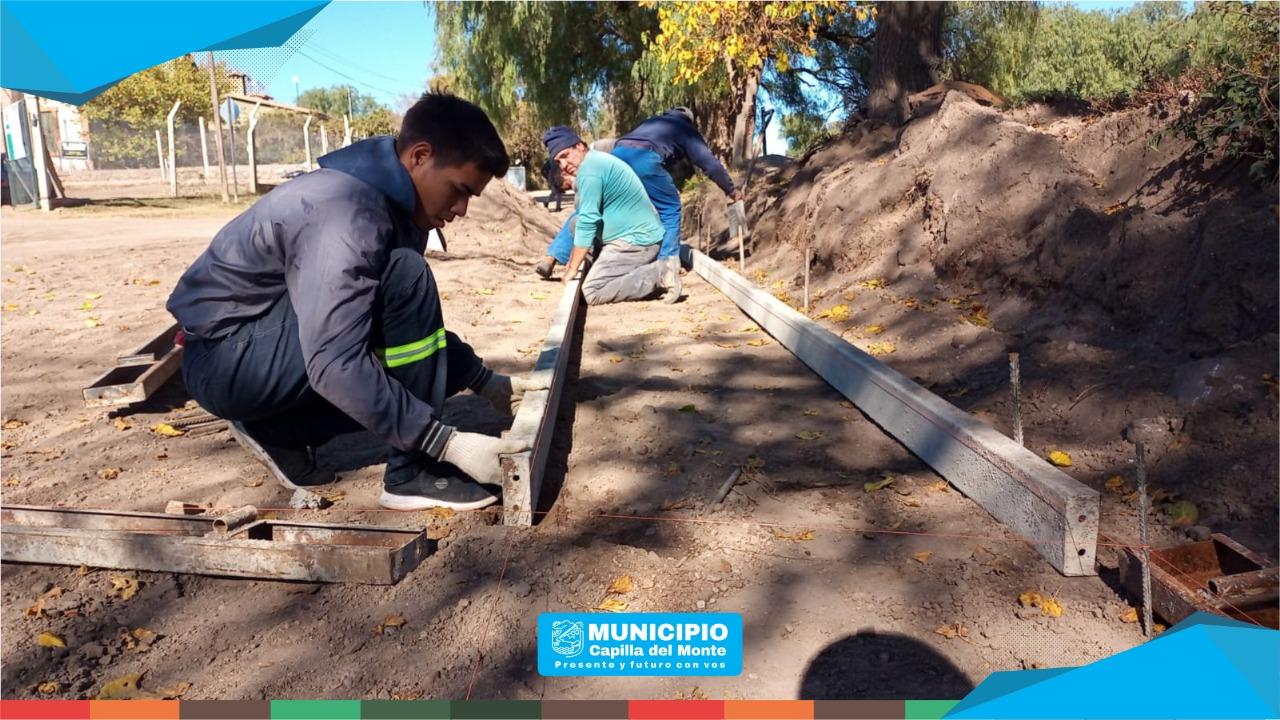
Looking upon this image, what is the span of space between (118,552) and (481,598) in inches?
39.8

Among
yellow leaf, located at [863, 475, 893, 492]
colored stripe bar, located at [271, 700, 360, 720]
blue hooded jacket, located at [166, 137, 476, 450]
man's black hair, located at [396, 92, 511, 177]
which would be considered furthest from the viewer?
yellow leaf, located at [863, 475, 893, 492]

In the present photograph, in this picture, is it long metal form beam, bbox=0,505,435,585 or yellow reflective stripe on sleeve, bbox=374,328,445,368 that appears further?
yellow reflective stripe on sleeve, bbox=374,328,445,368

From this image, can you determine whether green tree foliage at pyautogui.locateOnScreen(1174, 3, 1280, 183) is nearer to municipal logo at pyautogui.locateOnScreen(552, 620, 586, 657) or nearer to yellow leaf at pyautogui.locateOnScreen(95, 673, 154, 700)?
municipal logo at pyautogui.locateOnScreen(552, 620, 586, 657)

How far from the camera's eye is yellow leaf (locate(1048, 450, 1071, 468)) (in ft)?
9.60

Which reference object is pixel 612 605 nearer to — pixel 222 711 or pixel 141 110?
pixel 222 711

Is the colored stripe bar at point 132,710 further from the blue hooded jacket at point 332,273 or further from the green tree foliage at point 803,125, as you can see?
the green tree foliage at point 803,125

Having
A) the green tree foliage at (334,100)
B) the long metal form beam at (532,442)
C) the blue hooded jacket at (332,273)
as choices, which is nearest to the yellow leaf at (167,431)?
the blue hooded jacket at (332,273)

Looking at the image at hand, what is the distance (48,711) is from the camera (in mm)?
1557

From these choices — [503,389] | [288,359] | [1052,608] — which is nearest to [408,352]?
[288,359]

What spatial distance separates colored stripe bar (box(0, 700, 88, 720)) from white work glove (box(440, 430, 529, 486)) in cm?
114

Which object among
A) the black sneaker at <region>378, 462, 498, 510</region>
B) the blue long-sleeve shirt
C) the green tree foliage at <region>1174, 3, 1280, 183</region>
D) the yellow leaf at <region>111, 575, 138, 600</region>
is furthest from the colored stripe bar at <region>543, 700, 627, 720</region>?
the blue long-sleeve shirt

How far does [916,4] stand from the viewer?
8203mm

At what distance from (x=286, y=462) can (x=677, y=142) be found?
5.88 metres

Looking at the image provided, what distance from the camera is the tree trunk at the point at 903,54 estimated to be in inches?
326
